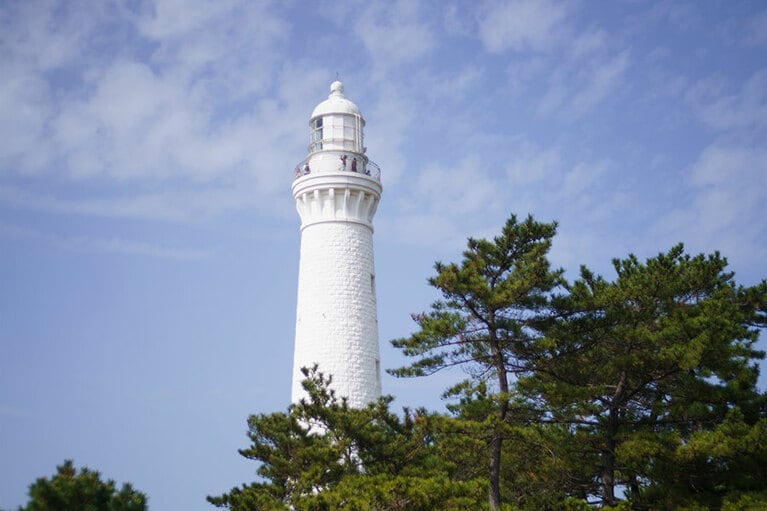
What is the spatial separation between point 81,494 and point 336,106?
1946 centimetres

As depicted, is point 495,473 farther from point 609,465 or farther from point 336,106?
point 336,106

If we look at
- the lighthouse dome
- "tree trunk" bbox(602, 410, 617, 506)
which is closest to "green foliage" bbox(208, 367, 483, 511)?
"tree trunk" bbox(602, 410, 617, 506)

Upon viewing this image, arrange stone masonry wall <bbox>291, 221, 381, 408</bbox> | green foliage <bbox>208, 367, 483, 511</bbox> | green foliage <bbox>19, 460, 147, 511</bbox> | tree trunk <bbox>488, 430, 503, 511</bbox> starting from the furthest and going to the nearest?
stone masonry wall <bbox>291, 221, 381, 408</bbox>, green foliage <bbox>208, 367, 483, 511</bbox>, tree trunk <bbox>488, 430, 503, 511</bbox>, green foliage <bbox>19, 460, 147, 511</bbox>

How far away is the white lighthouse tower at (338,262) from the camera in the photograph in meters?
26.3

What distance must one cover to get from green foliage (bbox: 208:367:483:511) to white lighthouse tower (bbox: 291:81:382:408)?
5004 millimetres

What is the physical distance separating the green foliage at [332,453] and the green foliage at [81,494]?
4.79m

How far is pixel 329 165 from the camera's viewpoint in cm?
2870

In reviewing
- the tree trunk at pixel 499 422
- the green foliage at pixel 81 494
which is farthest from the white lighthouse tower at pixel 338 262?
the green foliage at pixel 81 494

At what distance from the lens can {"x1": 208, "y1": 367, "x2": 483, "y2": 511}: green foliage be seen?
18.3 metres

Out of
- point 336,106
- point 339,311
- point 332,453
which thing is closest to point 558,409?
point 332,453

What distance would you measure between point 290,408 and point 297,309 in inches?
286

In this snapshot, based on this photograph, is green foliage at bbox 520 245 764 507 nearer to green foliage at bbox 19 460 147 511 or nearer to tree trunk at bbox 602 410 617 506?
tree trunk at bbox 602 410 617 506

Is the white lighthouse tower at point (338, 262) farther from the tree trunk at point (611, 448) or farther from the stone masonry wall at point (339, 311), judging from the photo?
the tree trunk at point (611, 448)

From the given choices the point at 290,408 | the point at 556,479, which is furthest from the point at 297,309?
the point at 556,479
